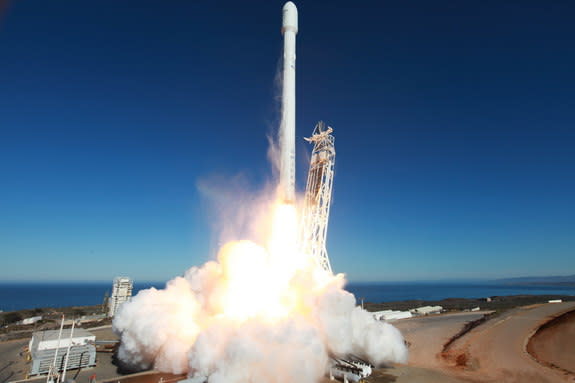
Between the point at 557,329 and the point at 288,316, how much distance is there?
3169 cm

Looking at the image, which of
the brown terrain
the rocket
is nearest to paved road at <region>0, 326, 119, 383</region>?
the brown terrain

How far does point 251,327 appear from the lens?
Answer: 20.0 metres

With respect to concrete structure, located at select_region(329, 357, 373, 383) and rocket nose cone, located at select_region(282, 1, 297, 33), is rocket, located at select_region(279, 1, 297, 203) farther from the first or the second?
concrete structure, located at select_region(329, 357, 373, 383)

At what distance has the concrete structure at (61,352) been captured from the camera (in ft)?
74.8

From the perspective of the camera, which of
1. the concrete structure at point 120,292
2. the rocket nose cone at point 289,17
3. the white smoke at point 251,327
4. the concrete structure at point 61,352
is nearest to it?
the white smoke at point 251,327

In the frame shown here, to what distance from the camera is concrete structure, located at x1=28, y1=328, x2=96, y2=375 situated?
22812 mm

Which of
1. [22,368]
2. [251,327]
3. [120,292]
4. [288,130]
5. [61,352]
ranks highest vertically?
[288,130]

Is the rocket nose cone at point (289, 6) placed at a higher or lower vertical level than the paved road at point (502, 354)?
higher

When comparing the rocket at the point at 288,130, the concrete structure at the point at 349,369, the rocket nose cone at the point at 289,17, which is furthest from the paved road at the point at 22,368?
the rocket nose cone at the point at 289,17

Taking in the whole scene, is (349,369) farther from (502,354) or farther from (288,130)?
(288,130)

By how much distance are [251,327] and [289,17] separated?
70.8ft

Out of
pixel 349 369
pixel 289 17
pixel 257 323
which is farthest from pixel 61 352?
pixel 289 17

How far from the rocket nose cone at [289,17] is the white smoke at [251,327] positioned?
1625 cm

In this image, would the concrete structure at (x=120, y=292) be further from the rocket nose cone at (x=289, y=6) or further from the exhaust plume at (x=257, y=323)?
the rocket nose cone at (x=289, y=6)
